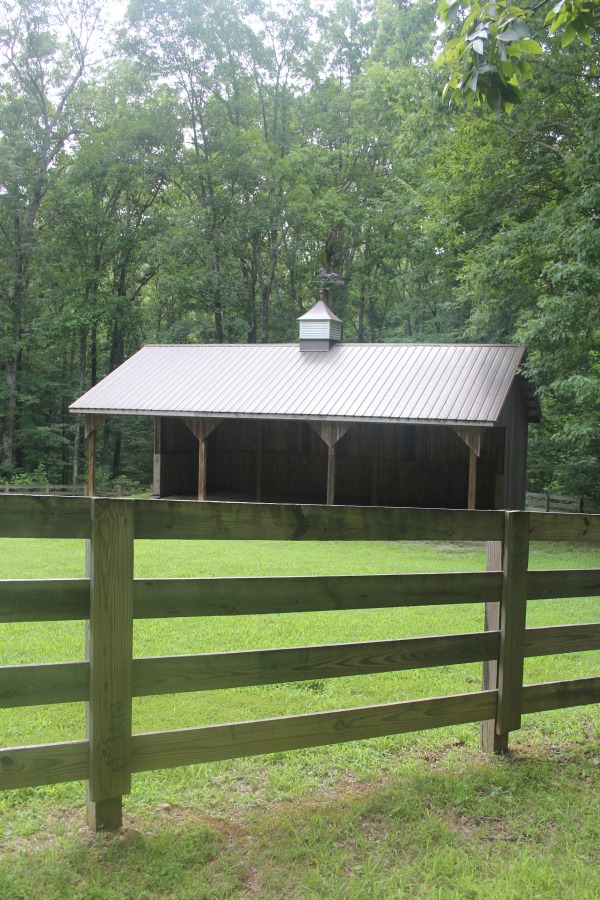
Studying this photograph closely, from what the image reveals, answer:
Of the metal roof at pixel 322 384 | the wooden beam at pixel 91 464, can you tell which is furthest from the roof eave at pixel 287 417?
the wooden beam at pixel 91 464

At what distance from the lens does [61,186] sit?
32.6 metres

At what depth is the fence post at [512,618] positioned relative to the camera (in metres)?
3.69

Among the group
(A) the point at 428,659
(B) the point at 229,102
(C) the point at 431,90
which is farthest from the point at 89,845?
(B) the point at 229,102

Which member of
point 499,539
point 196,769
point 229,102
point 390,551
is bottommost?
point 390,551

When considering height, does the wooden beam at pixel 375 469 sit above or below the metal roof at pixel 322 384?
below

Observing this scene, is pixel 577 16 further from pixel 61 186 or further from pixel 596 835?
pixel 61 186

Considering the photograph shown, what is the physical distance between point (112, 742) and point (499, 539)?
6.25 feet

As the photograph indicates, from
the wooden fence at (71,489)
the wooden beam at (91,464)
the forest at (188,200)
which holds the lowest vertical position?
the wooden fence at (71,489)

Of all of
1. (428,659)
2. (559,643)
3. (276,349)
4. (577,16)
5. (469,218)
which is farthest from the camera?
(276,349)

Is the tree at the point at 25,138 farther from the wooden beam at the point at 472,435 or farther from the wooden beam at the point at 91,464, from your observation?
the wooden beam at the point at 472,435

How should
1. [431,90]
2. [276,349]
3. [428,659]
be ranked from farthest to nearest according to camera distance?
[276,349]
[431,90]
[428,659]

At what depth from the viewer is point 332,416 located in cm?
1747

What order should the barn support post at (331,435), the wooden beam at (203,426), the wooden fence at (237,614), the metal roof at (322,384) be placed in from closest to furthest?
the wooden fence at (237,614), the metal roof at (322,384), the barn support post at (331,435), the wooden beam at (203,426)

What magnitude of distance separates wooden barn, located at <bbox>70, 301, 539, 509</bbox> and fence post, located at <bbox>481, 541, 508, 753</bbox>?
12.6 metres
